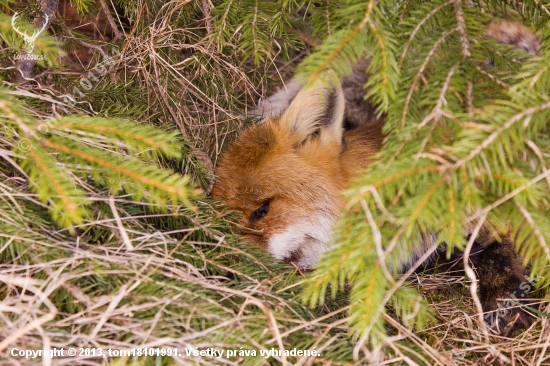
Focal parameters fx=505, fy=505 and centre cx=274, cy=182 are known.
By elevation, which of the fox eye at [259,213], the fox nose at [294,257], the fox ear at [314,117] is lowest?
the fox nose at [294,257]

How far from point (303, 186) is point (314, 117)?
39 cm

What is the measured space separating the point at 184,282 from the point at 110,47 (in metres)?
1.79

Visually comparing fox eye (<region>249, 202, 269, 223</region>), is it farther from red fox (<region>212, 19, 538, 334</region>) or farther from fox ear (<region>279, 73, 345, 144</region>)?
fox ear (<region>279, 73, 345, 144</region>)

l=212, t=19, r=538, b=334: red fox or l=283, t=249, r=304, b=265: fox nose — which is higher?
l=212, t=19, r=538, b=334: red fox

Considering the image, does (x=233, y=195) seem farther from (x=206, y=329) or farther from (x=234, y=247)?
(x=206, y=329)

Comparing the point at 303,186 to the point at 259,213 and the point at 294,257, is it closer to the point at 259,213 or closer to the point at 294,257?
the point at 259,213

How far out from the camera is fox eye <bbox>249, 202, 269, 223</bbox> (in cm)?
267

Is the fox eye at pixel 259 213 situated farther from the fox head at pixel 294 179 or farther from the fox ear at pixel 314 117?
the fox ear at pixel 314 117

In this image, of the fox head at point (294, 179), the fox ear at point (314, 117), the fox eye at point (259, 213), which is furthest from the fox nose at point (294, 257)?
the fox ear at point (314, 117)

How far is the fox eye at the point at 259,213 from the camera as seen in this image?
267 centimetres

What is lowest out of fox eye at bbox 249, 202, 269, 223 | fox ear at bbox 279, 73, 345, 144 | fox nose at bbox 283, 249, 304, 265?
fox nose at bbox 283, 249, 304, 265

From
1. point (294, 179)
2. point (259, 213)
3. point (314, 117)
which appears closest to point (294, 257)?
point (259, 213)

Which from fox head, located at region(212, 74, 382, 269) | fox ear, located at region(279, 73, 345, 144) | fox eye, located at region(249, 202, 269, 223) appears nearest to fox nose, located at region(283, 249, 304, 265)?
fox head, located at region(212, 74, 382, 269)

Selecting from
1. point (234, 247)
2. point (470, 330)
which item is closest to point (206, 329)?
point (234, 247)
